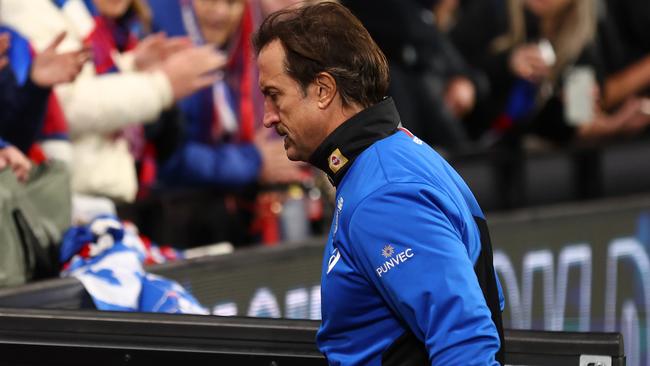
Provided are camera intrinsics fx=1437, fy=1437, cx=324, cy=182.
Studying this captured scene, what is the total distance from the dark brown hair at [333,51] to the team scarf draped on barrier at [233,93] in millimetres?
3392

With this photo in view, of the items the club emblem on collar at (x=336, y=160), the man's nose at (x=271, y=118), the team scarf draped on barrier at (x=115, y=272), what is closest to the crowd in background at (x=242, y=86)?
the team scarf draped on barrier at (x=115, y=272)

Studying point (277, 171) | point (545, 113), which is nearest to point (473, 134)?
point (545, 113)

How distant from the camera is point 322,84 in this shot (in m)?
2.96

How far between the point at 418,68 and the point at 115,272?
3666mm

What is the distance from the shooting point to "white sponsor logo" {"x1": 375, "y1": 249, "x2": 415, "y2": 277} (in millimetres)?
2785

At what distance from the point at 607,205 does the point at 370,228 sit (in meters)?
4.91

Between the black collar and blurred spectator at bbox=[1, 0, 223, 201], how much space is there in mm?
2426

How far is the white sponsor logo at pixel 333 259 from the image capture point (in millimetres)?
2930

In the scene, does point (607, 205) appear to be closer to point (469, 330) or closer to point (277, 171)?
point (277, 171)

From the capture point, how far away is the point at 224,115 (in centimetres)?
644

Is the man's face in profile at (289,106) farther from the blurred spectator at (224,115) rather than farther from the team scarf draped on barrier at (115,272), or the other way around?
the blurred spectator at (224,115)

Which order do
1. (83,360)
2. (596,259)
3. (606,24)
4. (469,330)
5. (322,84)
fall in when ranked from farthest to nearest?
1. (606,24)
2. (596,259)
3. (83,360)
4. (322,84)
5. (469,330)

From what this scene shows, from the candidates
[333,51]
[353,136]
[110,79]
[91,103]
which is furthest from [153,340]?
[110,79]

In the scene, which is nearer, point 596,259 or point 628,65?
point 596,259
